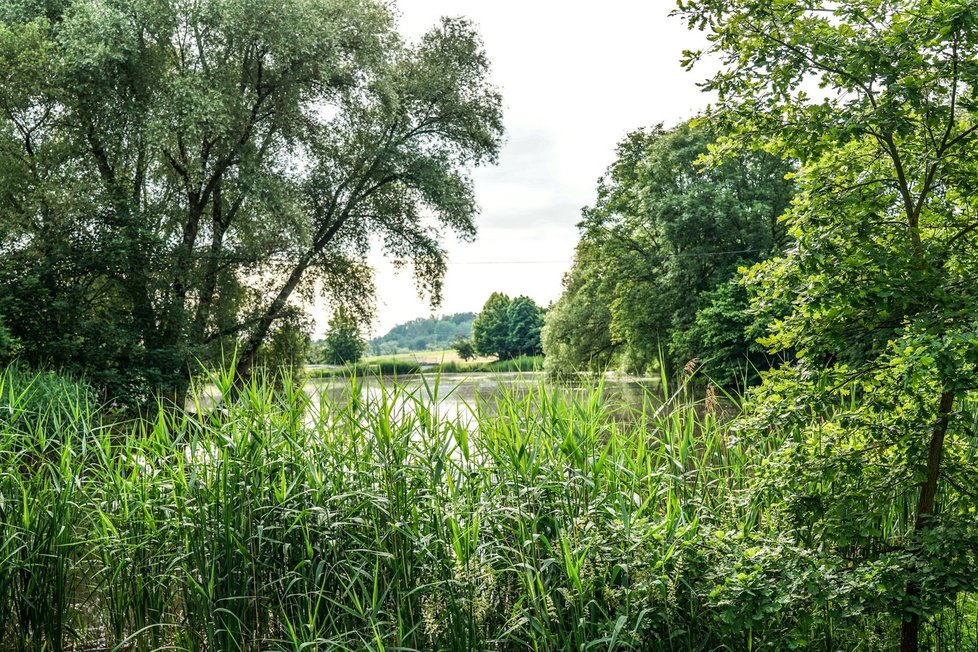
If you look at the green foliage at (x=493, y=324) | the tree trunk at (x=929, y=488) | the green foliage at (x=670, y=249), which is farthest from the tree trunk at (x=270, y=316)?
the green foliage at (x=493, y=324)

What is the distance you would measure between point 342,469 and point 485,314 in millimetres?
52688

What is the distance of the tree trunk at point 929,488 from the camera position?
2838 mm

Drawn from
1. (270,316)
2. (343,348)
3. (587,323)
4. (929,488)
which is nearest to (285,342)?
(270,316)

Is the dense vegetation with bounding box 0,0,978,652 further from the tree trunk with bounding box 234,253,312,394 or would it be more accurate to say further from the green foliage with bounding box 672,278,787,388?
the green foliage with bounding box 672,278,787,388

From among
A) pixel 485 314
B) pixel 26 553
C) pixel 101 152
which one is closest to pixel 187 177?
pixel 101 152

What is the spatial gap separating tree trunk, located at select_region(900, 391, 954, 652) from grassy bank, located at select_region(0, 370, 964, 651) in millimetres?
231

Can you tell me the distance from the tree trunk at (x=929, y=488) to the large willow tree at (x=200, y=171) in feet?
46.0

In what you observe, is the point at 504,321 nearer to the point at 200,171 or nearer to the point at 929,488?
the point at 200,171

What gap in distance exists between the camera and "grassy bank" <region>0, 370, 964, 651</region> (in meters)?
3.01

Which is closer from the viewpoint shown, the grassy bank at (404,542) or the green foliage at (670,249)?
the grassy bank at (404,542)

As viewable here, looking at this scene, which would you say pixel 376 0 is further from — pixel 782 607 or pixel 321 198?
pixel 782 607

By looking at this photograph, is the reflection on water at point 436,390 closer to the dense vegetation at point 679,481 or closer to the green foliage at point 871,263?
the dense vegetation at point 679,481

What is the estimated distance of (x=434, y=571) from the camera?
3.27 metres

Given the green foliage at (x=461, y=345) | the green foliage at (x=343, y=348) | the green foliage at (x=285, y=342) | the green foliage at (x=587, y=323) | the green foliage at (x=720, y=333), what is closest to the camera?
the green foliage at (x=343, y=348)
